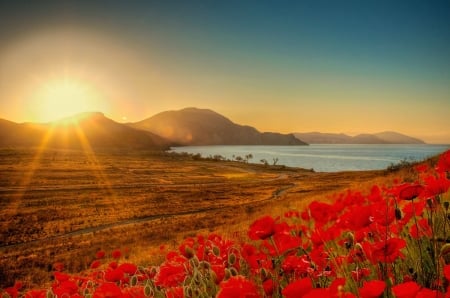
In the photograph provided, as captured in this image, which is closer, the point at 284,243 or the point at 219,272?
the point at 284,243

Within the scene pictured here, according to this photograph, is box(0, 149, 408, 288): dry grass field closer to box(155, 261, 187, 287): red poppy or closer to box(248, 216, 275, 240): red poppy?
box(155, 261, 187, 287): red poppy

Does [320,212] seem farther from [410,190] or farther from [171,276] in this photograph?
[171,276]

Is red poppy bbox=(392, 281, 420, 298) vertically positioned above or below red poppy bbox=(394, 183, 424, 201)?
below

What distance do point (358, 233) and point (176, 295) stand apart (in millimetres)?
1392

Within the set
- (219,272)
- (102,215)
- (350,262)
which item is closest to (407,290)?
(350,262)

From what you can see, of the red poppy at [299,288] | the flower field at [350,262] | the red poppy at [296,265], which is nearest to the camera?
the red poppy at [299,288]

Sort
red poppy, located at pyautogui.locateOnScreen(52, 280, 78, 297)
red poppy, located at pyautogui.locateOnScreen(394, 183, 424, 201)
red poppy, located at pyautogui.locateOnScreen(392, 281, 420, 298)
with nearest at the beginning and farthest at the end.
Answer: red poppy, located at pyautogui.locateOnScreen(392, 281, 420, 298)
red poppy, located at pyautogui.locateOnScreen(394, 183, 424, 201)
red poppy, located at pyautogui.locateOnScreen(52, 280, 78, 297)

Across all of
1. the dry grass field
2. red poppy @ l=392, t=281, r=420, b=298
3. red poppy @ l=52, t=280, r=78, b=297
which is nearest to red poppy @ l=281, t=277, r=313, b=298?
red poppy @ l=392, t=281, r=420, b=298

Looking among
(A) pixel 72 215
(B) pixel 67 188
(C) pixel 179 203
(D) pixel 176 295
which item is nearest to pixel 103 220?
(A) pixel 72 215

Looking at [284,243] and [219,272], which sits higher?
[284,243]

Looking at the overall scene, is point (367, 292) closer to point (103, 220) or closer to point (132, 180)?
point (103, 220)

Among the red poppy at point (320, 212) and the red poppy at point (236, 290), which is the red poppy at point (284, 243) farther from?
the red poppy at point (236, 290)

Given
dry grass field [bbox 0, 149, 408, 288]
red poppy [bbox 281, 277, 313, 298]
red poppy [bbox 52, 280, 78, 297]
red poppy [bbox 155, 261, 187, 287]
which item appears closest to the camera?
red poppy [bbox 281, 277, 313, 298]

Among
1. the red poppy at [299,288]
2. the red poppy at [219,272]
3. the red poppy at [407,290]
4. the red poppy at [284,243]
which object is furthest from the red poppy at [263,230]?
the red poppy at [407,290]
